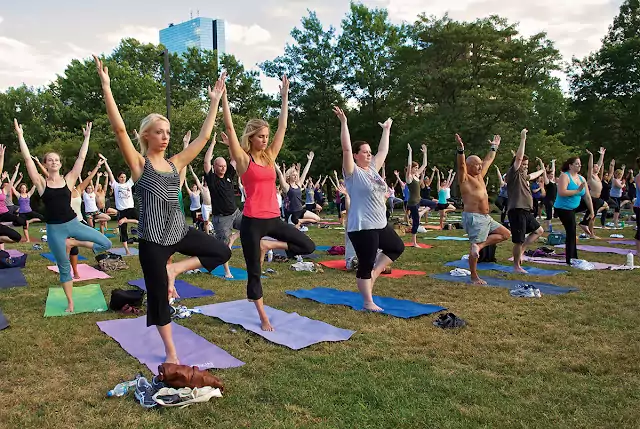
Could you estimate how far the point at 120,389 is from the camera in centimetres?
379

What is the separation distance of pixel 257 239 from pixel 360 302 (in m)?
2.07

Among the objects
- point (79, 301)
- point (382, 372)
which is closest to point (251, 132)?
point (382, 372)

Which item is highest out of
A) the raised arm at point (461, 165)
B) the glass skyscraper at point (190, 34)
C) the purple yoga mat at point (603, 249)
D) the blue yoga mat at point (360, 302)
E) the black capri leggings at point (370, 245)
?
the glass skyscraper at point (190, 34)

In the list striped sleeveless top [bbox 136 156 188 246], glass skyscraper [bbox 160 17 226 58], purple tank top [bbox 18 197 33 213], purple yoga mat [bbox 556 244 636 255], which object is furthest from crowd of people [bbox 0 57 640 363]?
glass skyscraper [bbox 160 17 226 58]

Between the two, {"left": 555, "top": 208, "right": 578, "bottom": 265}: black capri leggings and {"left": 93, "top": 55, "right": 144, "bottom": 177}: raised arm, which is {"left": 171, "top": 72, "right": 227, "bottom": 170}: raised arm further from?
{"left": 555, "top": 208, "right": 578, "bottom": 265}: black capri leggings

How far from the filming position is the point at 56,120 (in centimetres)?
3516

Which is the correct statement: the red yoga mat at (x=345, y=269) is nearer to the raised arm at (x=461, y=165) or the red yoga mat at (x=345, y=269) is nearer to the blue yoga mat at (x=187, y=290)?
the raised arm at (x=461, y=165)

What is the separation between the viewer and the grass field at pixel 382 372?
11.0ft

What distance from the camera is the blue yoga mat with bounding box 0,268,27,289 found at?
8.18m

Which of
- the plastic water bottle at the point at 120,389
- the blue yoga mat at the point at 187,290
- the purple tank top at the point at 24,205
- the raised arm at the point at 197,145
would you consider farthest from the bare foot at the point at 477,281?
the purple tank top at the point at 24,205

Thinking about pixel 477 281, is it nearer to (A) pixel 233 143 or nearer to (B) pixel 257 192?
(B) pixel 257 192

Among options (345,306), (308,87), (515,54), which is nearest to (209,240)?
(345,306)

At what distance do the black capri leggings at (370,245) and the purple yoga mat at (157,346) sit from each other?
213 cm

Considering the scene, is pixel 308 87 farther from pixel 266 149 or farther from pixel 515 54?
pixel 266 149
